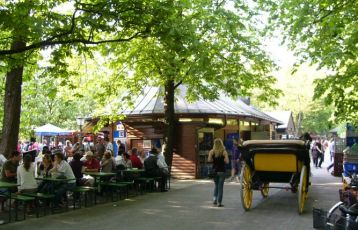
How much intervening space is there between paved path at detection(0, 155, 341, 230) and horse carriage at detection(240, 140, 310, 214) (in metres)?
0.59

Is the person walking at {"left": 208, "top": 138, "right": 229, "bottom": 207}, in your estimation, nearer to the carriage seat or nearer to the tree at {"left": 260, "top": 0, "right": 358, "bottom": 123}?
the carriage seat

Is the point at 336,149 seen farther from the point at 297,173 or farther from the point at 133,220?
the point at 133,220

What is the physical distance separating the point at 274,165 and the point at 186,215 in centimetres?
268

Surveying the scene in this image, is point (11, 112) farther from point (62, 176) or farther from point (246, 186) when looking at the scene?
point (246, 186)

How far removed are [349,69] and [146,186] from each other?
795 cm

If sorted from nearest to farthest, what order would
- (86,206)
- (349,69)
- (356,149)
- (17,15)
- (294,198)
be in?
(17,15) < (349,69) < (86,206) < (294,198) < (356,149)

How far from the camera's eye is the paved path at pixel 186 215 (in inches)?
368

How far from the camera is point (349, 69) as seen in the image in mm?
11211

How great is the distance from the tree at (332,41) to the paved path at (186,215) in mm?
2959

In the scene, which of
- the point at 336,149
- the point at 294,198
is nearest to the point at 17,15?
the point at 294,198

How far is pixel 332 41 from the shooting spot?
11688mm

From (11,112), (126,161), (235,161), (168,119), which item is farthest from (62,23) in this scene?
(235,161)

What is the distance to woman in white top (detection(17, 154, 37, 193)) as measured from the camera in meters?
10.7

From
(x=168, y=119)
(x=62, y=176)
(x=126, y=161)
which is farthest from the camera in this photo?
(x=168, y=119)
